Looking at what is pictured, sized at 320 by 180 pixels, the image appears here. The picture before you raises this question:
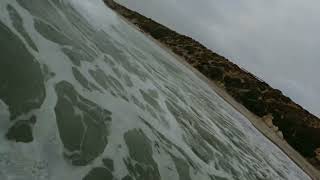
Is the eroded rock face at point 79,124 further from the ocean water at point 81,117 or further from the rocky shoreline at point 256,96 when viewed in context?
the rocky shoreline at point 256,96

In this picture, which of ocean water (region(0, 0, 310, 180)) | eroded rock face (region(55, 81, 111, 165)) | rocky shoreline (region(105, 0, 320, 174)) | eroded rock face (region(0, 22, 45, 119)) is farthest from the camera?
rocky shoreline (region(105, 0, 320, 174))

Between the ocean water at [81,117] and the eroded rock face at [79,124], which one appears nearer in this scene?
the ocean water at [81,117]

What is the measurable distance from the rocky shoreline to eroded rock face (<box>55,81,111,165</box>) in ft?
99.6

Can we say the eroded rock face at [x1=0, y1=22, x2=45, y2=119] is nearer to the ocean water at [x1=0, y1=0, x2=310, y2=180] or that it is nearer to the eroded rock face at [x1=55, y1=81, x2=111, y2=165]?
the ocean water at [x1=0, y1=0, x2=310, y2=180]

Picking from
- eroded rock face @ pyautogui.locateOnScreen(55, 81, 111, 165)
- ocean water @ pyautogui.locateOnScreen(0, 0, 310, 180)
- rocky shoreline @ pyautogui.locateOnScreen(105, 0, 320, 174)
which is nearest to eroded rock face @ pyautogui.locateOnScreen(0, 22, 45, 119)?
ocean water @ pyautogui.locateOnScreen(0, 0, 310, 180)

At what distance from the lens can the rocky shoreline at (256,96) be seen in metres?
43.8

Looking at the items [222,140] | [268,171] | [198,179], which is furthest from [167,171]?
[268,171]

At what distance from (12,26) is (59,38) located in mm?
2473

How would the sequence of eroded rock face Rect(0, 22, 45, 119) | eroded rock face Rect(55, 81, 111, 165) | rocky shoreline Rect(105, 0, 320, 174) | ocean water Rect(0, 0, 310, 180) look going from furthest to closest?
rocky shoreline Rect(105, 0, 320, 174) < eroded rock face Rect(55, 81, 111, 165) < eroded rock face Rect(0, 22, 45, 119) < ocean water Rect(0, 0, 310, 180)

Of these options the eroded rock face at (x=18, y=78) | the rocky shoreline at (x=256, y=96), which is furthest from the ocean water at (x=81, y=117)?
the rocky shoreline at (x=256, y=96)

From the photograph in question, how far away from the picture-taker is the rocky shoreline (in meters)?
43.8

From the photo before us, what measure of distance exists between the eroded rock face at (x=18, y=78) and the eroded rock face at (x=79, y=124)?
2.17 ft

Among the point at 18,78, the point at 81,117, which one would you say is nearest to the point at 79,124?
the point at 81,117

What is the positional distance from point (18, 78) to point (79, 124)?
1.86m
